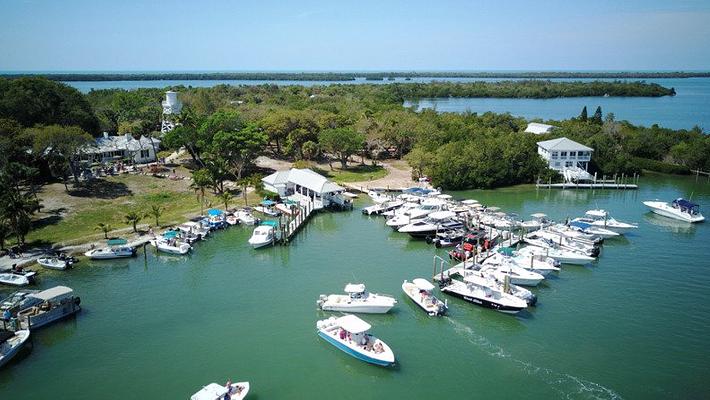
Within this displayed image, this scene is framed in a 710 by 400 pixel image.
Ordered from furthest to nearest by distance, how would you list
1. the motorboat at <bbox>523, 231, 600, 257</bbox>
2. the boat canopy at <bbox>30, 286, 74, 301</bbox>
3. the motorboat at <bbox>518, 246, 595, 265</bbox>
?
1. the motorboat at <bbox>523, 231, 600, 257</bbox>
2. the motorboat at <bbox>518, 246, 595, 265</bbox>
3. the boat canopy at <bbox>30, 286, 74, 301</bbox>

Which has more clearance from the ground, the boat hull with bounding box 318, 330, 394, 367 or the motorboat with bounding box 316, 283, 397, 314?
the motorboat with bounding box 316, 283, 397, 314

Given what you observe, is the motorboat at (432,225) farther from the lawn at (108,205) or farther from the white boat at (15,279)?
the white boat at (15,279)

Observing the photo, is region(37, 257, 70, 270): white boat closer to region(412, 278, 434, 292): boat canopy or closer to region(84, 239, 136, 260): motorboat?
region(84, 239, 136, 260): motorboat

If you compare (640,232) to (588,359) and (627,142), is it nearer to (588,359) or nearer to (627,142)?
(588,359)

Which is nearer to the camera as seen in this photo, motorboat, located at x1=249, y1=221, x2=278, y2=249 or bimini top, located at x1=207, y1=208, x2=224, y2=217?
motorboat, located at x1=249, y1=221, x2=278, y2=249

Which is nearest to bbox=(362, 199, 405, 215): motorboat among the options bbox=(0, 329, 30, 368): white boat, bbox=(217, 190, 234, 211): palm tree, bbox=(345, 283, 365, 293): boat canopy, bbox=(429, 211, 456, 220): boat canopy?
bbox=(429, 211, 456, 220): boat canopy

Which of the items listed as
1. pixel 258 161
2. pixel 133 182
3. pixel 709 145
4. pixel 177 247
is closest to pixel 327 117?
pixel 258 161

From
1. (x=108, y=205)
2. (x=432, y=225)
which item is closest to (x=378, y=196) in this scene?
(x=432, y=225)

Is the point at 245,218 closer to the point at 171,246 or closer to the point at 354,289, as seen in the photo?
the point at 171,246
